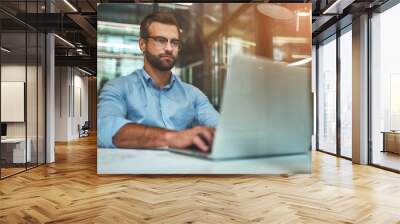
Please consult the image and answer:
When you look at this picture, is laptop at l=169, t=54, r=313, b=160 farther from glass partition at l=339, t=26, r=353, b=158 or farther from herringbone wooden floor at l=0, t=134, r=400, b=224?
glass partition at l=339, t=26, r=353, b=158

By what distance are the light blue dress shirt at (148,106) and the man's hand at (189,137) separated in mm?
87

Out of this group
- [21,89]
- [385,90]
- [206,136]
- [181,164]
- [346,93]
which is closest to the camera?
[206,136]

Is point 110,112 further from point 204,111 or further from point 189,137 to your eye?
point 204,111

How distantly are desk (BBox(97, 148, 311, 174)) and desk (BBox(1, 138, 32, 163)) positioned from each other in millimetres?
2004

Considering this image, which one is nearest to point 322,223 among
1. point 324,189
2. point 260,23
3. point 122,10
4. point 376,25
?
point 324,189

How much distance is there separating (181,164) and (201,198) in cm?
147

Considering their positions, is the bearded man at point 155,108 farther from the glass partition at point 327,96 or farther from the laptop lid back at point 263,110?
the glass partition at point 327,96

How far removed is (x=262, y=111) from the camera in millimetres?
6375

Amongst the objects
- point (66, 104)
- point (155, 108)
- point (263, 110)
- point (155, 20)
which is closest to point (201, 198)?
point (155, 108)

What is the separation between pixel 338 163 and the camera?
8461 millimetres

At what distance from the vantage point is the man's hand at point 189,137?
6348mm

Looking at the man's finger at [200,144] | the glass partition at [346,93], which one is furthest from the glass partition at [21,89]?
the glass partition at [346,93]

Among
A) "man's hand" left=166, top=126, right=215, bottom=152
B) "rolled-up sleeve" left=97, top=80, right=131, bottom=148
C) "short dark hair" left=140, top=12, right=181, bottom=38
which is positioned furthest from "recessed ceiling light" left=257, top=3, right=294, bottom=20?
"rolled-up sleeve" left=97, top=80, right=131, bottom=148

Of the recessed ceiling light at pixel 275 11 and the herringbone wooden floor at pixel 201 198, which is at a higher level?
the recessed ceiling light at pixel 275 11
